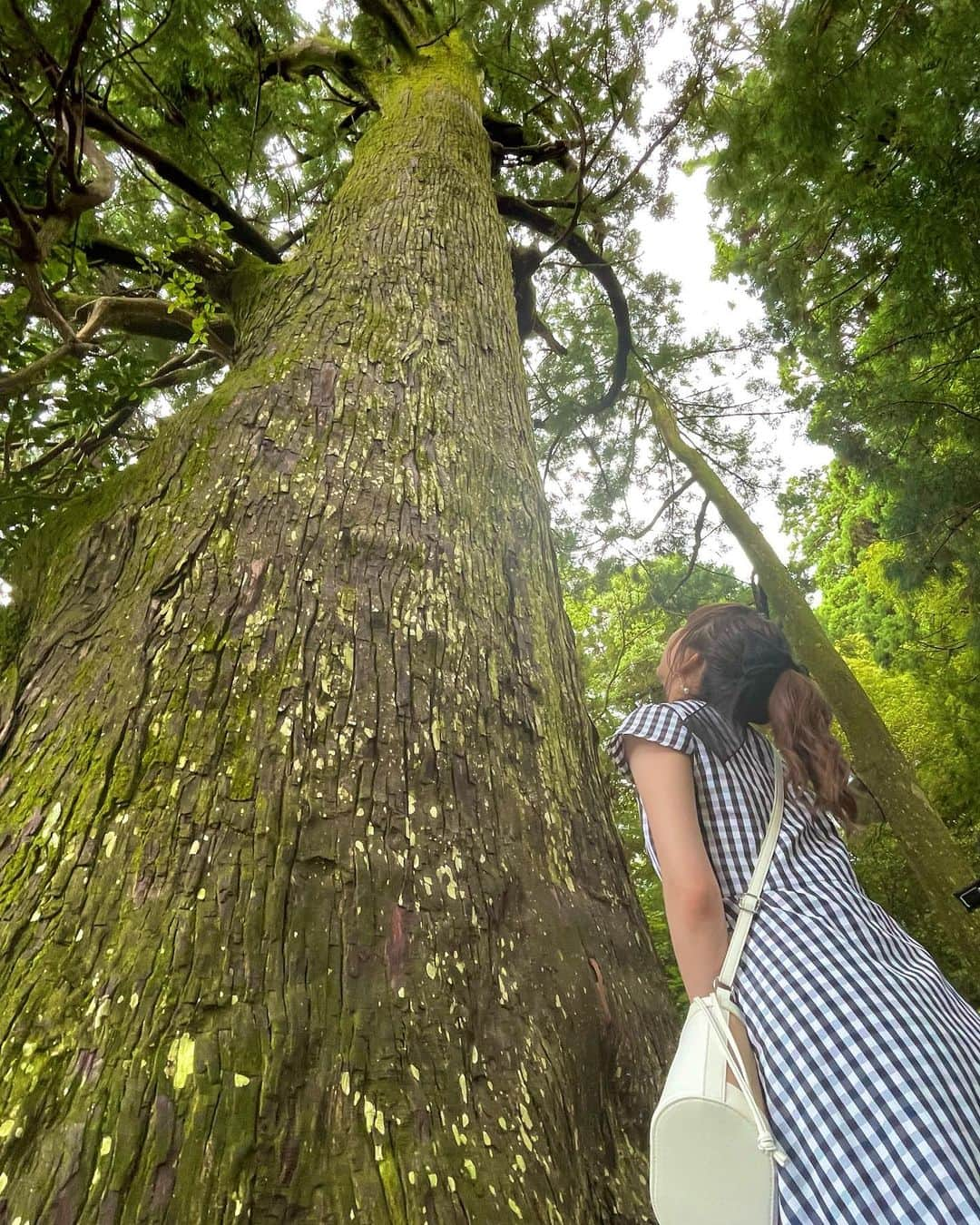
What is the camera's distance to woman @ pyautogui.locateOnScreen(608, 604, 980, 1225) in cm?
87

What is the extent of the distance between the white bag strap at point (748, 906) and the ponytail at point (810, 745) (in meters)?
0.10

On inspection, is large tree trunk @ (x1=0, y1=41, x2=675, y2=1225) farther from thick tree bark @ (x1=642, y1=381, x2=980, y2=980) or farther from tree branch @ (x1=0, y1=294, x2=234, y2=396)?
thick tree bark @ (x1=642, y1=381, x2=980, y2=980)

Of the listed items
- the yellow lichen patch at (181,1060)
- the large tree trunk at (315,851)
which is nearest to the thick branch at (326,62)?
the large tree trunk at (315,851)

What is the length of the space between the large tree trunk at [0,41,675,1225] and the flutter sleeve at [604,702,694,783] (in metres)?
0.16

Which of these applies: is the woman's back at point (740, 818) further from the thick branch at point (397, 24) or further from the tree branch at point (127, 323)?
the thick branch at point (397, 24)

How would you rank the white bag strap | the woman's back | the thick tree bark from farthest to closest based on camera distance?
1. the thick tree bark
2. the woman's back
3. the white bag strap

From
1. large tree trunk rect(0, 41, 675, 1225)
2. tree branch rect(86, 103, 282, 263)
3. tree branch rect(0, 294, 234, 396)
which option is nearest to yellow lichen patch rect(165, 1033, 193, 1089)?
large tree trunk rect(0, 41, 675, 1225)

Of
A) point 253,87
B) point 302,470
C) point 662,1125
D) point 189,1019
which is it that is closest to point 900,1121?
point 662,1125

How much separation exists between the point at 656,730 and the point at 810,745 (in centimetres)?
35

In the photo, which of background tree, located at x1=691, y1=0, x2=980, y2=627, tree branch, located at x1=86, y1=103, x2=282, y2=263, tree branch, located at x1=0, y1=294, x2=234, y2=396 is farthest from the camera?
background tree, located at x1=691, y1=0, x2=980, y2=627

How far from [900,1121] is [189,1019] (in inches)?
34.0

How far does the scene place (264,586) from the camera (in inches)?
51.2

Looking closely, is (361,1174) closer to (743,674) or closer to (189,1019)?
(189,1019)

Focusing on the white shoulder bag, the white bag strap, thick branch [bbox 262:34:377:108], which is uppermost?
thick branch [bbox 262:34:377:108]
